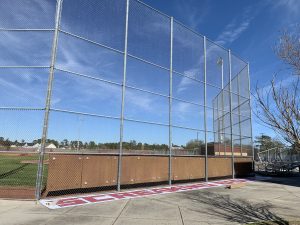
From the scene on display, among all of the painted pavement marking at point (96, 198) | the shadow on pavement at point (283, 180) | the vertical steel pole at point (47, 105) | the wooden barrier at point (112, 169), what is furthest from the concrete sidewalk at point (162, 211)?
the shadow on pavement at point (283, 180)

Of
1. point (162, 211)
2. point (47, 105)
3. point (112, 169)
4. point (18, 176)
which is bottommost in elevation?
point (162, 211)

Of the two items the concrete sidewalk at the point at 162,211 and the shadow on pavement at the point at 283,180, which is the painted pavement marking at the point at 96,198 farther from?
the shadow on pavement at the point at 283,180

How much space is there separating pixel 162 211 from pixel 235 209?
6.87ft

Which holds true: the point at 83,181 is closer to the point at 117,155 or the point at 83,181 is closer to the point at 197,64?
the point at 117,155

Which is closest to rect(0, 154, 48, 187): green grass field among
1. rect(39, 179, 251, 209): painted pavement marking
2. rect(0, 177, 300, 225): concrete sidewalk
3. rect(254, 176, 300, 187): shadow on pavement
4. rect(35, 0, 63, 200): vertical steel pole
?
rect(35, 0, 63, 200): vertical steel pole

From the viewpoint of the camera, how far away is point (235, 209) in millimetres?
8258

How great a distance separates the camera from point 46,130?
8.97 meters

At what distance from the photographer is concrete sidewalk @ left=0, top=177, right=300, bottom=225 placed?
6.60 m

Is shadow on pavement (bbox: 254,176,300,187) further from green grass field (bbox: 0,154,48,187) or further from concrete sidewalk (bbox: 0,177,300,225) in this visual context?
green grass field (bbox: 0,154,48,187)

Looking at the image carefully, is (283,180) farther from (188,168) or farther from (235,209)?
(235,209)

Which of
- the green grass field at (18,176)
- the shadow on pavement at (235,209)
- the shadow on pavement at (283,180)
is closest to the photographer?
the shadow on pavement at (235,209)

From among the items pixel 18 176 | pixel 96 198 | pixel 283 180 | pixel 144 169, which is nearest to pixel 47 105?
pixel 96 198

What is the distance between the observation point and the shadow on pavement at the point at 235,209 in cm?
698

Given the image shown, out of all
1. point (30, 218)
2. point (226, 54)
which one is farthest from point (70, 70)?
point (226, 54)
